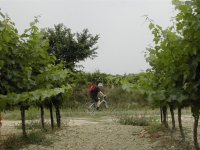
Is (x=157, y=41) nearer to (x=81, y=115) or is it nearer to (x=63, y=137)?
(x=63, y=137)

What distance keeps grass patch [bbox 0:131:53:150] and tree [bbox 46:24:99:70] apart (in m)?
22.5

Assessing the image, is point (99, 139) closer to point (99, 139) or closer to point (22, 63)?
point (99, 139)

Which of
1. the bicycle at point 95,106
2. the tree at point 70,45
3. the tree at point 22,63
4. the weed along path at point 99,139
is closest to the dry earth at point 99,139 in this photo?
the weed along path at point 99,139

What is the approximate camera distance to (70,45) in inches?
1371

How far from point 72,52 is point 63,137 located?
23.0 metres

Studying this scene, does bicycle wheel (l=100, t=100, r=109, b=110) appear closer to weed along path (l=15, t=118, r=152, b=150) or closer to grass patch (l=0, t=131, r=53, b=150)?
weed along path (l=15, t=118, r=152, b=150)

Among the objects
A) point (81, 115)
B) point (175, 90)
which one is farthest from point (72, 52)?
point (175, 90)

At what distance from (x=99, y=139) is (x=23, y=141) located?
6.14ft

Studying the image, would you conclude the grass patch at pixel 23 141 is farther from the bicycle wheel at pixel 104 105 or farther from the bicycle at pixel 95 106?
the bicycle wheel at pixel 104 105

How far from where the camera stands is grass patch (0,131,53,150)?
10634mm

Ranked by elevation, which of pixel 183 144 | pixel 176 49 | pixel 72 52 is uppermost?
pixel 72 52

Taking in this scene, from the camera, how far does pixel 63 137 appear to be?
40.3 feet

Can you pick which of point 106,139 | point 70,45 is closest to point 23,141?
point 106,139

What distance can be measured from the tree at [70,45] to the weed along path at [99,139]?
Answer: 20.8 meters
